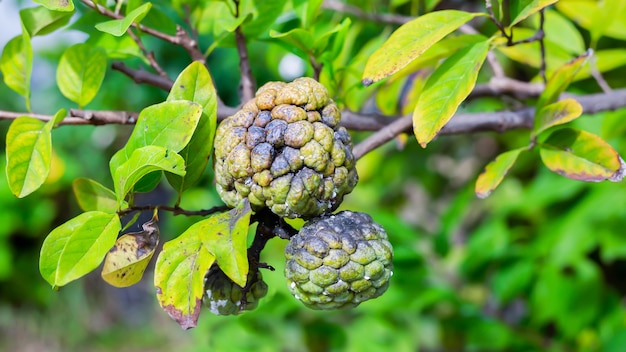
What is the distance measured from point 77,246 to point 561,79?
2.73 feet

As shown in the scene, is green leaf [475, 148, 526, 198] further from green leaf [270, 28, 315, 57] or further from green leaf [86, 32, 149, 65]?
green leaf [86, 32, 149, 65]

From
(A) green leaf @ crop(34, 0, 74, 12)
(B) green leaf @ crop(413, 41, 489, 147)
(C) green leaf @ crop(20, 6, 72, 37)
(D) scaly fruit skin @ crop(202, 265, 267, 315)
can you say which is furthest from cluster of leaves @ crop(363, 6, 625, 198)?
(C) green leaf @ crop(20, 6, 72, 37)

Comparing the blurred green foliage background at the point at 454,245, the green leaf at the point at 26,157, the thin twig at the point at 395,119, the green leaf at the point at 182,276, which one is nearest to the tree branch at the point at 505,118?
the thin twig at the point at 395,119

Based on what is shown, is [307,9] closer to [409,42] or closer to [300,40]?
[300,40]

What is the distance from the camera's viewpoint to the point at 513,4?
975mm

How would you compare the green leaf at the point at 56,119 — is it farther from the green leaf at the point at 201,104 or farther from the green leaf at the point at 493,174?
the green leaf at the point at 493,174

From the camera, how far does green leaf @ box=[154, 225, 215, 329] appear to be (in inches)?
28.6

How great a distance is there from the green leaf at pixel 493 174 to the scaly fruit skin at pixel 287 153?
278mm

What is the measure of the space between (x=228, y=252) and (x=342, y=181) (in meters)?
0.19

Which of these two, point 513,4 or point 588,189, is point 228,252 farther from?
point 588,189

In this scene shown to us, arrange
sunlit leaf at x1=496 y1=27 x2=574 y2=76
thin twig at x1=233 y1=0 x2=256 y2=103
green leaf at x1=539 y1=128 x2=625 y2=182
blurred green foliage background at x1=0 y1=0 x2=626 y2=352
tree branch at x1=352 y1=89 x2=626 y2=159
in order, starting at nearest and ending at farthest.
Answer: green leaf at x1=539 y1=128 x2=625 y2=182
thin twig at x1=233 y1=0 x2=256 y2=103
tree branch at x1=352 y1=89 x2=626 y2=159
sunlit leaf at x1=496 y1=27 x2=574 y2=76
blurred green foliage background at x1=0 y1=0 x2=626 y2=352

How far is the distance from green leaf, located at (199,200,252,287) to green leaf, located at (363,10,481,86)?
300 millimetres

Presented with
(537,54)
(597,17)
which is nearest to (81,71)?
(537,54)

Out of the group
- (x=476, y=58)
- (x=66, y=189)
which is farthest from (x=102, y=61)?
(x=66, y=189)
